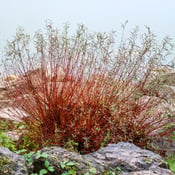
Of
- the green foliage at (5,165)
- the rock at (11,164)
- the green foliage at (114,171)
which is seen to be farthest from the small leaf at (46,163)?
the green foliage at (114,171)

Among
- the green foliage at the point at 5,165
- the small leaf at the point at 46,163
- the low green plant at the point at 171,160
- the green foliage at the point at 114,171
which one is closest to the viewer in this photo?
the green foliage at the point at 5,165

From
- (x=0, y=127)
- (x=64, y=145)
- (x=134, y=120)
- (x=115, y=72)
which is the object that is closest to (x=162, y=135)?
(x=134, y=120)

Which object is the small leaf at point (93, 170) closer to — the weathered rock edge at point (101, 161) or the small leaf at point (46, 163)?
the weathered rock edge at point (101, 161)

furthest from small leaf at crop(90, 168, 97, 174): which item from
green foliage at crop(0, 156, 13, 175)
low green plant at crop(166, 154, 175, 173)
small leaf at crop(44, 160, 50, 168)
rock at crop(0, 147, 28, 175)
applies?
low green plant at crop(166, 154, 175, 173)

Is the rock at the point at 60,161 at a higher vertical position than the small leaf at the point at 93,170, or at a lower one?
higher

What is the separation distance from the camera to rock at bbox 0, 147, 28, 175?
2.10 metres

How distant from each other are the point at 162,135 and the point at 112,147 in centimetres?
164

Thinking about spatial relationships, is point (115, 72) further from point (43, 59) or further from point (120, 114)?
point (43, 59)

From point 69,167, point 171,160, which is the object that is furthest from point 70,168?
point 171,160

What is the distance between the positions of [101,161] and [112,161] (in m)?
0.10

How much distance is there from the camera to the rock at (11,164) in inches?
82.7

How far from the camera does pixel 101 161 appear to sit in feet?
8.69

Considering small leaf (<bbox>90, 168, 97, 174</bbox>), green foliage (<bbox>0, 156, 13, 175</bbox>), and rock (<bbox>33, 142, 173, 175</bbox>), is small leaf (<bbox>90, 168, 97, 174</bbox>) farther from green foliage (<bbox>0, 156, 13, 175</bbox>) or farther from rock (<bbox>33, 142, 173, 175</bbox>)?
green foliage (<bbox>0, 156, 13, 175</bbox>)

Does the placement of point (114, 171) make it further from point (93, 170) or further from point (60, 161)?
point (60, 161)
